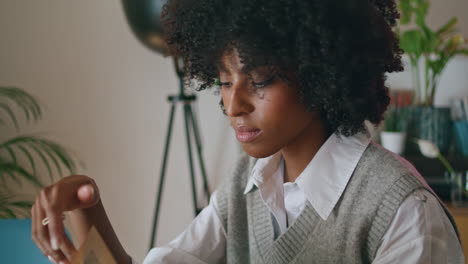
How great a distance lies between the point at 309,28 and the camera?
731 mm

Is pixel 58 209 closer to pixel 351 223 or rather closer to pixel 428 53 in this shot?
pixel 351 223

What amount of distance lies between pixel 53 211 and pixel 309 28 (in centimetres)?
49

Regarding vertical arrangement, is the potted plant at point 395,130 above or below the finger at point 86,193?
below

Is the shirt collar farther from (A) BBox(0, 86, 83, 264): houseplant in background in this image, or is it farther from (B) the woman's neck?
(A) BBox(0, 86, 83, 264): houseplant in background

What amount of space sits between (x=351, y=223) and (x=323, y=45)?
0.32 metres

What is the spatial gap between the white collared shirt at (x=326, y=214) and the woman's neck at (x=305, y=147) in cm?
2

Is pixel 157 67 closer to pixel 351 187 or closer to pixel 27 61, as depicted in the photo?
pixel 27 61

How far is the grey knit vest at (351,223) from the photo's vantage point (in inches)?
29.6

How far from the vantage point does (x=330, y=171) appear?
844mm

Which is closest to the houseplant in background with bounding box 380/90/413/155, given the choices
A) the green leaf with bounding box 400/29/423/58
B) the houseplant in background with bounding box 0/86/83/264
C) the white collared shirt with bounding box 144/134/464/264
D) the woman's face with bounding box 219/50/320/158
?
the green leaf with bounding box 400/29/423/58

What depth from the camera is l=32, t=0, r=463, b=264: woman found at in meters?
0.72

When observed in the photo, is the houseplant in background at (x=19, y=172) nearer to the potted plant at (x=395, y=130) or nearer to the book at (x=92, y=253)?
the book at (x=92, y=253)

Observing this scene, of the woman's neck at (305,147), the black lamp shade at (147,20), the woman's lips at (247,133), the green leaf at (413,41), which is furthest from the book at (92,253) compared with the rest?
the green leaf at (413,41)

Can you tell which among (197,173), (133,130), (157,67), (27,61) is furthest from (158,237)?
(27,61)
